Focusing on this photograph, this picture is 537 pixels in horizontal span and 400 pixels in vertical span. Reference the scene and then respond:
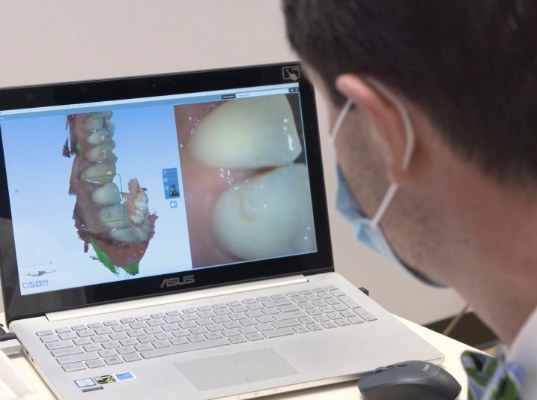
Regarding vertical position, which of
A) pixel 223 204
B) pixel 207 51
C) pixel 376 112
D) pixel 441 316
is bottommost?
pixel 441 316

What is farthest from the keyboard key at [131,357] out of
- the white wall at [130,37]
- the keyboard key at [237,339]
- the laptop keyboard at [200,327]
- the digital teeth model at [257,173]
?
the white wall at [130,37]

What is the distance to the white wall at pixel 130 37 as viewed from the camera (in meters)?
1.83

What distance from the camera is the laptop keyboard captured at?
114 centimetres

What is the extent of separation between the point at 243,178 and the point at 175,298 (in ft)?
0.59

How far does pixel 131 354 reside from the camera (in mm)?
1132

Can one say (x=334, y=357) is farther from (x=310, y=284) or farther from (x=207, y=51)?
(x=207, y=51)

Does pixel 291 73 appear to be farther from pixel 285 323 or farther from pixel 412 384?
pixel 412 384

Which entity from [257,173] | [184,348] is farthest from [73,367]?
[257,173]

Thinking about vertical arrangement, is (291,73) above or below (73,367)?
above

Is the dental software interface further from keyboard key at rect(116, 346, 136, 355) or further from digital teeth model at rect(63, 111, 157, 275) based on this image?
keyboard key at rect(116, 346, 136, 355)

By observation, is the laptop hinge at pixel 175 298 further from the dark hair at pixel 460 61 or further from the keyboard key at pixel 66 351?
the dark hair at pixel 460 61

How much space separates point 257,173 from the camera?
1.29 meters

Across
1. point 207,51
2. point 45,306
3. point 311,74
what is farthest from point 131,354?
point 207,51

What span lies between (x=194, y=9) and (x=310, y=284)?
88 centimetres
